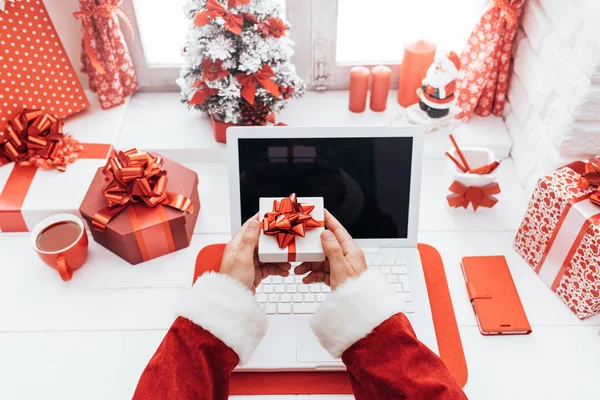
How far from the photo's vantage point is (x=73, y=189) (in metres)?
1.26

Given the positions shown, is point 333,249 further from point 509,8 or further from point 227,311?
point 509,8

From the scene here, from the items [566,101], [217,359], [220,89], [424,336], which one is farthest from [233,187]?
[566,101]

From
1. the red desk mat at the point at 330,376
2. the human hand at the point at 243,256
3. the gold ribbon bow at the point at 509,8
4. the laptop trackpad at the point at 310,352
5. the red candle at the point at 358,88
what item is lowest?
the red desk mat at the point at 330,376

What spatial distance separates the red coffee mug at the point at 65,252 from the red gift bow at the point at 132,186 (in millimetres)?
51

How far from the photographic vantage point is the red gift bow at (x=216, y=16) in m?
1.18

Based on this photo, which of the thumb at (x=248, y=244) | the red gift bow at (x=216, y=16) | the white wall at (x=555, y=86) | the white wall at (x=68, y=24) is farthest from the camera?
the white wall at (x=68, y=24)

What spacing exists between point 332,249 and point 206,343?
25 centimetres

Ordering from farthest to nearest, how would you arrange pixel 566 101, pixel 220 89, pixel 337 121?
pixel 337 121
pixel 220 89
pixel 566 101

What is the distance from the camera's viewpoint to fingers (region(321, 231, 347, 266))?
909 millimetres

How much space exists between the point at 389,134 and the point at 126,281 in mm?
631

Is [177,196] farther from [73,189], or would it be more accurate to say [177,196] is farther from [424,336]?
[424,336]

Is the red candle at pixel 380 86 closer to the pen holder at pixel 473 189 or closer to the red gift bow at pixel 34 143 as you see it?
the pen holder at pixel 473 189

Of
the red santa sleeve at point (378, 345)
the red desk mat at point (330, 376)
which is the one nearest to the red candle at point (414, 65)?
the red desk mat at point (330, 376)

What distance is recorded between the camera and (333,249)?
0.91 m
